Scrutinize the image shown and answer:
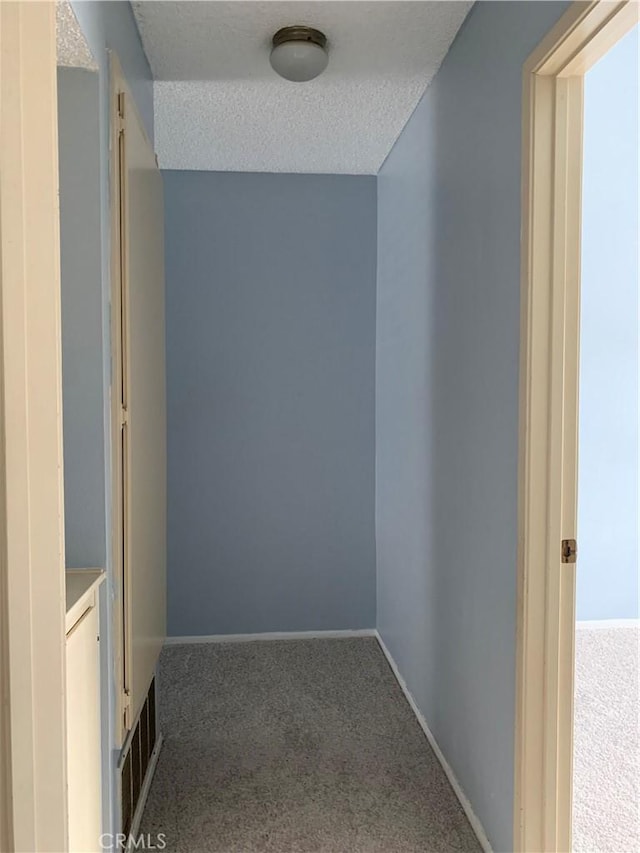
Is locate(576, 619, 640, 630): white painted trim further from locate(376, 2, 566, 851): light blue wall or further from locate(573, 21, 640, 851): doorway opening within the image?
locate(376, 2, 566, 851): light blue wall

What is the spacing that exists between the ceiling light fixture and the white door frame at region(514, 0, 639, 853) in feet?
2.70

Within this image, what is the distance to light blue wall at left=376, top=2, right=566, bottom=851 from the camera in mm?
1656

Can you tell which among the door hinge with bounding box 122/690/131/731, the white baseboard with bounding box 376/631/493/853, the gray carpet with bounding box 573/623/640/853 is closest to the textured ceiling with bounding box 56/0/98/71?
the door hinge with bounding box 122/690/131/731

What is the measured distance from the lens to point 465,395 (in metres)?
2.00

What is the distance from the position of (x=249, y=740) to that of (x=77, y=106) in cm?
215

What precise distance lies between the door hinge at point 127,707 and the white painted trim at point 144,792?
14.9 inches

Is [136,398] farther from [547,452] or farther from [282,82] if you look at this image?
[282,82]

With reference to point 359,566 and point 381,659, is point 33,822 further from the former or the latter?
point 359,566

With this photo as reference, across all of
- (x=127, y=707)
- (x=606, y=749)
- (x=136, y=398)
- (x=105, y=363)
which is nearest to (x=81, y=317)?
(x=105, y=363)

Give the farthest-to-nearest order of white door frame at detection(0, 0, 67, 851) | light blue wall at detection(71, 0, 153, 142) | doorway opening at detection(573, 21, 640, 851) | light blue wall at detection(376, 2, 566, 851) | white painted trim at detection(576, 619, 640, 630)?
white painted trim at detection(576, 619, 640, 630)
doorway opening at detection(573, 21, 640, 851)
light blue wall at detection(376, 2, 566, 851)
light blue wall at detection(71, 0, 153, 142)
white door frame at detection(0, 0, 67, 851)

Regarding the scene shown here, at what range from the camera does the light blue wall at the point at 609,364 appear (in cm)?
342

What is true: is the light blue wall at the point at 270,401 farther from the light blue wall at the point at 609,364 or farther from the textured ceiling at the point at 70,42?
the textured ceiling at the point at 70,42

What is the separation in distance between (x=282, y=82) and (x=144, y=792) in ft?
8.15

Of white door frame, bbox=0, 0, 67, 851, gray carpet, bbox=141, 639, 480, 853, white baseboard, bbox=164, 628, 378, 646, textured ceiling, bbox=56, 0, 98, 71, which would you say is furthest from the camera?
white baseboard, bbox=164, 628, 378, 646
